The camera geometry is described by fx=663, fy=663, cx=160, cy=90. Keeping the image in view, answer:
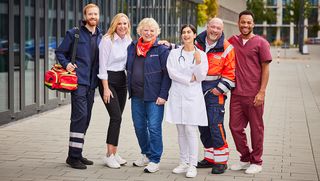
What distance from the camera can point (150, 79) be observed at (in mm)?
7582

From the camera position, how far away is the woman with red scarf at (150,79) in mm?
7559

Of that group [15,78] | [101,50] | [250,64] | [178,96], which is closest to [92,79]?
[101,50]

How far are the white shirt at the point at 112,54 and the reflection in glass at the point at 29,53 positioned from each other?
5318 millimetres

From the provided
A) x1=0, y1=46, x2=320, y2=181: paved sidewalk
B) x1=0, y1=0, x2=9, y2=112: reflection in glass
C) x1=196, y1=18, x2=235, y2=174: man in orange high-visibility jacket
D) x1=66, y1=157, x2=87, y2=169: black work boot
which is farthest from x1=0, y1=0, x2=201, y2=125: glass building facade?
x1=196, y1=18, x2=235, y2=174: man in orange high-visibility jacket

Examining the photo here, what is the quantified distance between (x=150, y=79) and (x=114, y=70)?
0.52m

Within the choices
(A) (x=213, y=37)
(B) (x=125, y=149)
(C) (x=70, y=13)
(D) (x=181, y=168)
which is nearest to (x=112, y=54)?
(A) (x=213, y=37)

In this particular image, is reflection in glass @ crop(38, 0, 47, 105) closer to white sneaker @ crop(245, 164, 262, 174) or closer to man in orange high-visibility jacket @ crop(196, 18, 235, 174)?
man in orange high-visibility jacket @ crop(196, 18, 235, 174)

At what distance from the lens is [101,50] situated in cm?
777

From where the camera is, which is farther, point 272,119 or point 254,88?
point 272,119

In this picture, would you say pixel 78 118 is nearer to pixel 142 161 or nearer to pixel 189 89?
pixel 142 161

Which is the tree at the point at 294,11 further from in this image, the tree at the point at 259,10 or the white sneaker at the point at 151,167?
the white sneaker at the point at 151,167

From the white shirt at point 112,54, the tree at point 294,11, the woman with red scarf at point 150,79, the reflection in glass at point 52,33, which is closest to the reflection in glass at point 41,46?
the reflection in glass at point 52,33

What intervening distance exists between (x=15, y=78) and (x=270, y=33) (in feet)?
405

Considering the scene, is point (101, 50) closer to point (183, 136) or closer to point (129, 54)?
point (129, 54)
